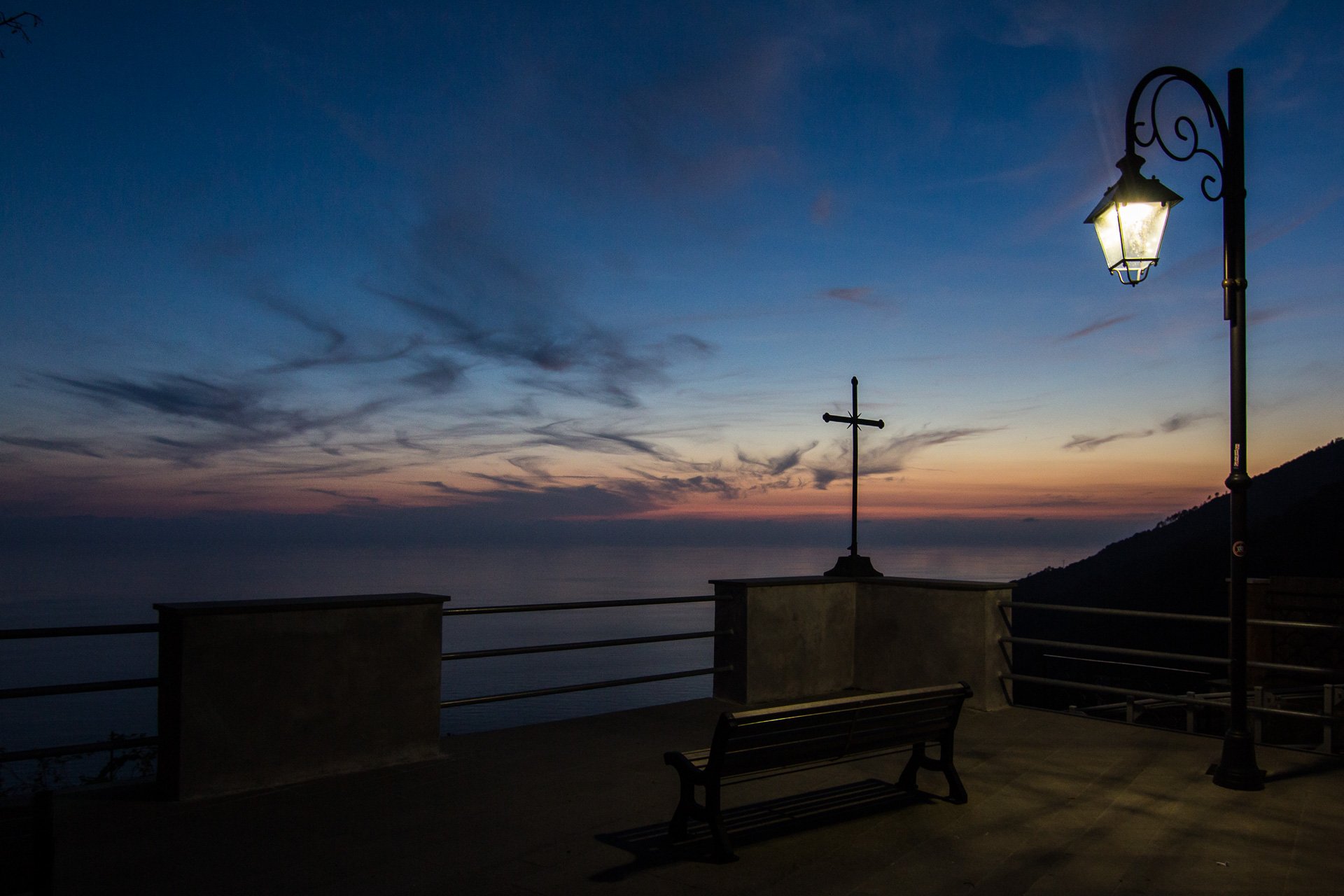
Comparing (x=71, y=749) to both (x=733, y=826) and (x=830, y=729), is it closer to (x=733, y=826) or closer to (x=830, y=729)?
(x=733, y=826)

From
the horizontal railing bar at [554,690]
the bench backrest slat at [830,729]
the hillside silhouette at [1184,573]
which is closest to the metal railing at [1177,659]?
the bench backrest slat at [830,729]

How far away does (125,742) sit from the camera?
5.04m

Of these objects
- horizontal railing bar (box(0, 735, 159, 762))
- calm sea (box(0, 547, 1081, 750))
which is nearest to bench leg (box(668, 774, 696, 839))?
horizontal railing bar (box(0, 735, 159, 762))

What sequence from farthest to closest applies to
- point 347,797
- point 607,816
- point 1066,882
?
point 347,797, point 607,816, point 1066,882

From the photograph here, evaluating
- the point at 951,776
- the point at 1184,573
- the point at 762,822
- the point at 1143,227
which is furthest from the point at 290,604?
the point at 1184,573

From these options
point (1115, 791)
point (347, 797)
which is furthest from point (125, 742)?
point (1115, 791)

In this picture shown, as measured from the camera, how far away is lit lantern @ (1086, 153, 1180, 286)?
610 cm

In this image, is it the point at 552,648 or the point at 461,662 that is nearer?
the point at 552,648

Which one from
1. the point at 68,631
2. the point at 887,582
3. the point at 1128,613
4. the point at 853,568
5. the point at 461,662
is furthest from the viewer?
the point at 461,662

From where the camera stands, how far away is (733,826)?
4801 millimetres

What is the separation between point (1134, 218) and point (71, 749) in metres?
7.19

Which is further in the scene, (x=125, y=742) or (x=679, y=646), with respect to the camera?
(x=679, y=646)

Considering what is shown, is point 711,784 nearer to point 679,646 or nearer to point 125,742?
point 125,742

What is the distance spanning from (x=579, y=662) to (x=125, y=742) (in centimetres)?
10617
